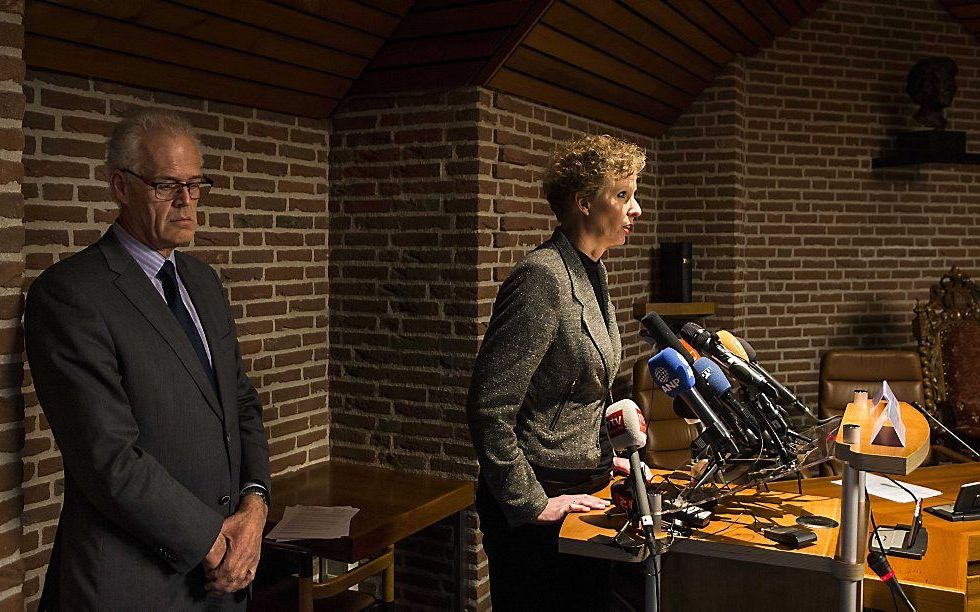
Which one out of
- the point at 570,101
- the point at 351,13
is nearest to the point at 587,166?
the point at 351,13

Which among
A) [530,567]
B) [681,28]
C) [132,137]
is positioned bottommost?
[530,567]

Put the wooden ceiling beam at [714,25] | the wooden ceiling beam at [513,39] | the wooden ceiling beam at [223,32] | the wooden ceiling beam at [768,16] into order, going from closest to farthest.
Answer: the wooden ceiling beam at [223,32], the wooden ceiling beam at [513,39], the wooden ceiling beam at [714,25], the wooden ceiling beam at [768,16]

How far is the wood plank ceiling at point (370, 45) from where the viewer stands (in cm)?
248

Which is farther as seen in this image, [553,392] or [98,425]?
[553,392]

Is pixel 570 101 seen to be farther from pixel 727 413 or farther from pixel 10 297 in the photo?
pixel 10 297

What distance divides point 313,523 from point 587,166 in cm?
151

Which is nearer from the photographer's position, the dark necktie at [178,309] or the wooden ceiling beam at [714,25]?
the dark necktie at [178,309]

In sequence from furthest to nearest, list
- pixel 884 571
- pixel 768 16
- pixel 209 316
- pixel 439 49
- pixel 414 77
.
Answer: pixel 768 16, pixel 414 77, pixel 439 49, pixel 209 316, pixel 884 571

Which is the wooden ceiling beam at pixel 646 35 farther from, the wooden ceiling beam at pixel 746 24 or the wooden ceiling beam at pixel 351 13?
the wooden ceiling beam at pixel 351 13

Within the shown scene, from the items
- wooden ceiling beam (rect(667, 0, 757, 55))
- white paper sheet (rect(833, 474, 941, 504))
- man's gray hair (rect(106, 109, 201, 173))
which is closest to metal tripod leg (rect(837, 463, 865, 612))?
white paper sheet (rect(833, 474, 941, 504))

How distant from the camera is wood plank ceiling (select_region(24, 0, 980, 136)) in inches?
97.8

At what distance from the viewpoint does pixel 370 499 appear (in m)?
3.04

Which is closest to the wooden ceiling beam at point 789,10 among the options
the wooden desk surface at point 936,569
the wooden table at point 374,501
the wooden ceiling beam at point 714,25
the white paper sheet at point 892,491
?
the wooden ceiling beam at point 714,25

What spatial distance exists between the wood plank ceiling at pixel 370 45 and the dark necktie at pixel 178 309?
956 millimetres
